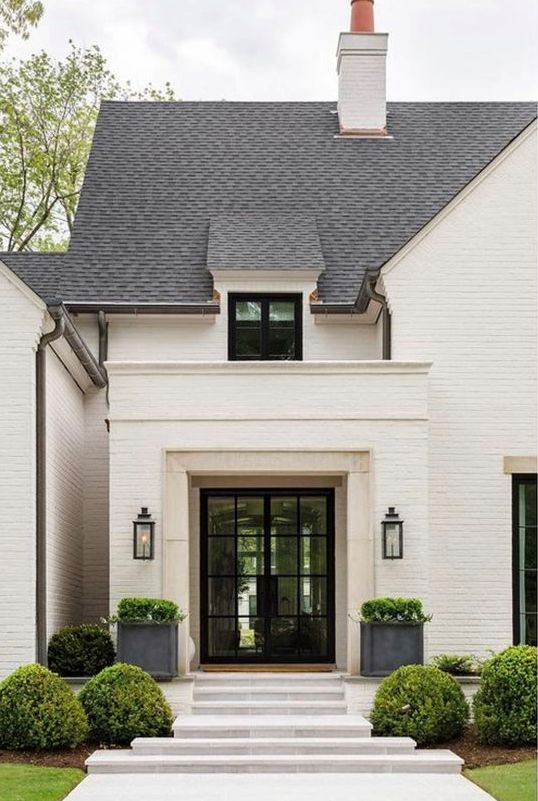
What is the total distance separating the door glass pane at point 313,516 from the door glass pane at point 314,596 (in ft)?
2.07

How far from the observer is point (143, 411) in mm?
15219

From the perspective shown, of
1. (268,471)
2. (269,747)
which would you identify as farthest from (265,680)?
(268,471)

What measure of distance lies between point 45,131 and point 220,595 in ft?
59.5

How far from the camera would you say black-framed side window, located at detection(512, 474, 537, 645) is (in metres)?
16.0

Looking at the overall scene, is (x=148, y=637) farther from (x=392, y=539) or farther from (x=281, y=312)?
(x=281, y=312)

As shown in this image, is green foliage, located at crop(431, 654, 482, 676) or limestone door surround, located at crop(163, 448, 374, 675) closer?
green foliage, located at crop(431, 654, 482, 676)

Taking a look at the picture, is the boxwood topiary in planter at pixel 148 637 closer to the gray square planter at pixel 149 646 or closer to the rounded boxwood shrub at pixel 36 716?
the gray square planter at pixel 149 646

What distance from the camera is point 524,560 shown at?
16.1m

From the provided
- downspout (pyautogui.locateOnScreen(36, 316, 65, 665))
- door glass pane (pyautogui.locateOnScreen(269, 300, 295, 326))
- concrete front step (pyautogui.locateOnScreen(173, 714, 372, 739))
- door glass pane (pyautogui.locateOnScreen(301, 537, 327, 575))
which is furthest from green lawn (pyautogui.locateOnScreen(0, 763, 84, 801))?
door glass pane (pyautogui.locateOnScreen(269, 300, 295, 326))

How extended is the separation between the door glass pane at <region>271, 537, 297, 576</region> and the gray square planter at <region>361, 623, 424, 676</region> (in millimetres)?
2206

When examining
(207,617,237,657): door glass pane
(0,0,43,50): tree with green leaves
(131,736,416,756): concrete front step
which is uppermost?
(0,0,43,50): tree with green leaves

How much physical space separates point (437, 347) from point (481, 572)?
118 inches

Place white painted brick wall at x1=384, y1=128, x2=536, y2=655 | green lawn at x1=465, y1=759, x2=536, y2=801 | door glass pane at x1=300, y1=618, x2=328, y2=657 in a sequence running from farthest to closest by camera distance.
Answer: door glass pane at x1=300, y1=618, x2=328, y2=657 < white painted brick wall at x1=384, y1=128, x2=536, y2=655 < green lawn at x1=465, y1=759, x2=536, y2=801

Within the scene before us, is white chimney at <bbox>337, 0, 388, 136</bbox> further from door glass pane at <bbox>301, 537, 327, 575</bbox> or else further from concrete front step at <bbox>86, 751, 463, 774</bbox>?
concrete front step at <bbox>86, 751, 463, 774</bbox>
